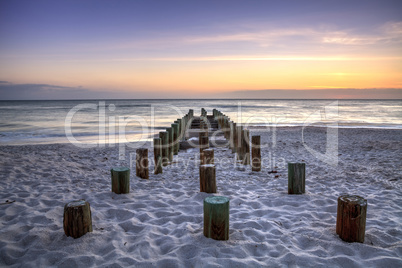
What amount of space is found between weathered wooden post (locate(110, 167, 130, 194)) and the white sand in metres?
0.14

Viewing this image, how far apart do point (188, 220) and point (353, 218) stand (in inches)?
77.2

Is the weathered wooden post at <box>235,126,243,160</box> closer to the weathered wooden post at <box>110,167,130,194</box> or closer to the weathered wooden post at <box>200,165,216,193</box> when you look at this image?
the weathered wooden post at <box>200,165,216,193</box>

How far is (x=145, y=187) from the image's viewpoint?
500 centimetres

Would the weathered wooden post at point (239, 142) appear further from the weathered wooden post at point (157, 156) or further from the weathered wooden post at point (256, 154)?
the weathered wooden post at point (157, 156)

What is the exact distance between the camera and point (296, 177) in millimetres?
4410

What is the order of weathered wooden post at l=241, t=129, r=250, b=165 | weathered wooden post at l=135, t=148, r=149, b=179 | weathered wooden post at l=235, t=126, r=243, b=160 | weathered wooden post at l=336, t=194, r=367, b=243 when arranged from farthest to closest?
1. weathered wooden post at l=235, t=126, r=243, b=160
2. weathered wooden post at l=241, t=129, r=250, b=165
3. weathered wooden post at l=135, t=148, r=149, b=179
4. weathered wooden post at l=336, t=194, r=367, b=243

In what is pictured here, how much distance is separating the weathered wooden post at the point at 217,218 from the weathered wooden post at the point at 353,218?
4.24ft

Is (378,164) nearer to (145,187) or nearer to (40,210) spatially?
(145,187)

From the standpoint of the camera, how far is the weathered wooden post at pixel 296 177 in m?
4.36

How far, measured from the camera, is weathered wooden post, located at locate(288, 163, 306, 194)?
14.3 feet

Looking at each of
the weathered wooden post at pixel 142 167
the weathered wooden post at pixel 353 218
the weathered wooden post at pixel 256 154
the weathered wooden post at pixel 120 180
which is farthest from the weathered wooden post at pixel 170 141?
the weathered wooden post at pixel 353 218

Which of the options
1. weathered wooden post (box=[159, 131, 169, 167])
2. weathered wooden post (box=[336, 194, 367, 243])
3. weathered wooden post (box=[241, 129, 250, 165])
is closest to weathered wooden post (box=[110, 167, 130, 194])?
weathered wooden post (box=[159, 131, 169, 167])

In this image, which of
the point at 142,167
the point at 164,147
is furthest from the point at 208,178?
the point at 164,147

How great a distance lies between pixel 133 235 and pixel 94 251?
0.47m
